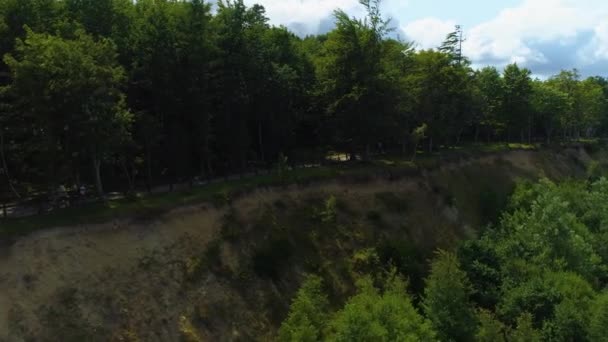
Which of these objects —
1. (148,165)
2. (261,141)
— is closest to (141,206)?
(148,165)

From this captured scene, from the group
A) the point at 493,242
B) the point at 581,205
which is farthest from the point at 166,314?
the point at 581,205

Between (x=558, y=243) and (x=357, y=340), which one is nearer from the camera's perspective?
(x=357, y=340)

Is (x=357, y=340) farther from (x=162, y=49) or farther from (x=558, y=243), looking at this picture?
(x=162, y=49)

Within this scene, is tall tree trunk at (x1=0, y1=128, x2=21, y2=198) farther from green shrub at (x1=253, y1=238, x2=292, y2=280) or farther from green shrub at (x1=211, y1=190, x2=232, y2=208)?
green shrub at (x1=253, y1=238, x2=292, y2=280)

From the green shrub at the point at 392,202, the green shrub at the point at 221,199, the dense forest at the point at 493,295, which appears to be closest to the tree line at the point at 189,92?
the green shrub at the point at 221,199

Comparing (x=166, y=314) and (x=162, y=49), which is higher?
(x=162, y=49)

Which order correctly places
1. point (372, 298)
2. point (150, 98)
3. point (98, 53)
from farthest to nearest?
point (150, 98)
point (98, 53)
point (372, 298)

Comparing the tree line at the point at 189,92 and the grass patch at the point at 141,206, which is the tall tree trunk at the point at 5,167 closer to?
the tree line at the point at 189,92

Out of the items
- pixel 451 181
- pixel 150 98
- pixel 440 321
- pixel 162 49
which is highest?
pixel 162 49

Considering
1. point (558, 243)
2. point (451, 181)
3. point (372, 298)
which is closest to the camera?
point (372, 298)

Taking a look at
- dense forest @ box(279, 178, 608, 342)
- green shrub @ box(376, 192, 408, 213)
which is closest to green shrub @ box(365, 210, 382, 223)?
green shrub @ box(376, 192, 408, 213)
